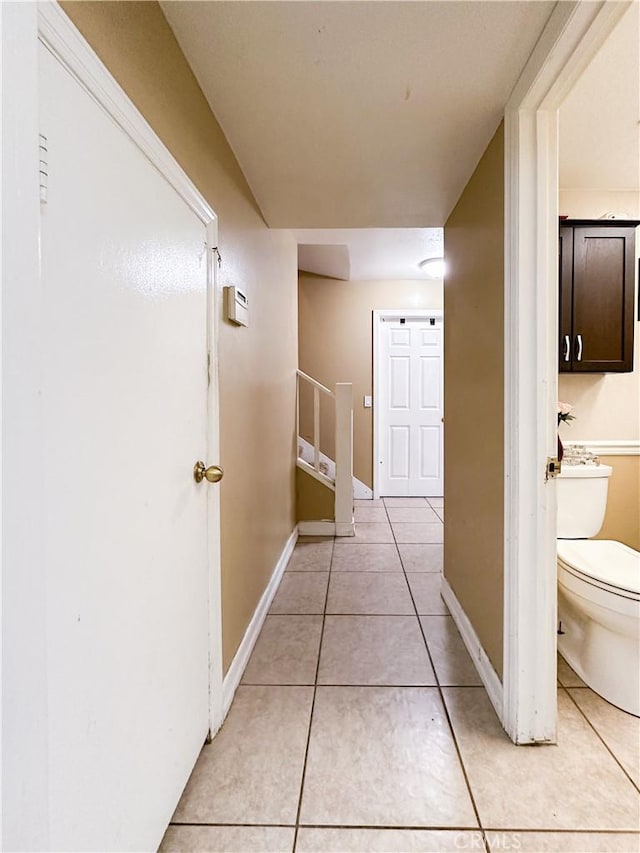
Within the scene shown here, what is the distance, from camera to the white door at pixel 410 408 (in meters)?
4.61

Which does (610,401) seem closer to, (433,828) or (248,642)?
(433,828)

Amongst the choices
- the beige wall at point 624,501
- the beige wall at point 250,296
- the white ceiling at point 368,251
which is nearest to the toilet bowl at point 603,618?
the beige wall at point 624,501

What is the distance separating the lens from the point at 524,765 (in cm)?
123

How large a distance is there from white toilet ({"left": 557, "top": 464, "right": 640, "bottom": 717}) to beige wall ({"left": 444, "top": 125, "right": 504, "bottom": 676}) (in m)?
0.36

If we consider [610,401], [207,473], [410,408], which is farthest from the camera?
[410,408]

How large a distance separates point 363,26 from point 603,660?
7.26ft

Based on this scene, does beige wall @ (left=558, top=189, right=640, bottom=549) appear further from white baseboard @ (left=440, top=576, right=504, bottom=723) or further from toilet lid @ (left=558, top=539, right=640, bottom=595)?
white baseboard @ (left=440, top=576, right=504, bottom=723)

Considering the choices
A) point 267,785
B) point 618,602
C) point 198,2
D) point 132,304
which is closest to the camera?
point 132,304

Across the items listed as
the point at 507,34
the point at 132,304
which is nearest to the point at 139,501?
the point at 132,304

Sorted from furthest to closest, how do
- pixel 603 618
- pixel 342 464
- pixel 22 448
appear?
pixel 342 464 < pixel 603 618 < pixel 22 448

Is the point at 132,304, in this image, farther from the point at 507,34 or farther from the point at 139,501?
the point at 507,34

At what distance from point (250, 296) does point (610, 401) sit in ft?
Answer: 6.45

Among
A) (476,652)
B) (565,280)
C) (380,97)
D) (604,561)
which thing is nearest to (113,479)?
(380,97)

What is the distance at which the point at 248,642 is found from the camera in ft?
5.79
